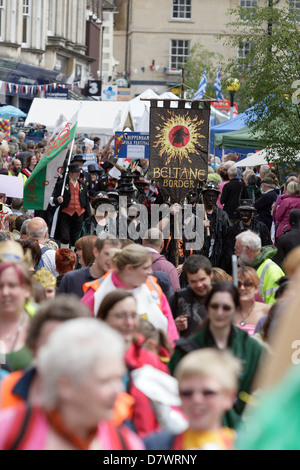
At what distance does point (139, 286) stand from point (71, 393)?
11.4 ft

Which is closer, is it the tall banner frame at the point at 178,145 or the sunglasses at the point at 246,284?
the sunglasses at the point at 246,284

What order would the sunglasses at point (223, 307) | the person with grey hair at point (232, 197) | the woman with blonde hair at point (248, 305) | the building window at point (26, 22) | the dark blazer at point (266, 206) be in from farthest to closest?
the building window at point (26, 22), the person with grey hair at point (232, 197), the dark blazer at point (266, 206), the woman with blonde hair at point (248, 305), the sunglasses at point (223, 307)

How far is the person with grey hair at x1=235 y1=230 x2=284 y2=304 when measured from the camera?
7.84 metres

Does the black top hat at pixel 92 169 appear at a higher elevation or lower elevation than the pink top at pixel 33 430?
higher

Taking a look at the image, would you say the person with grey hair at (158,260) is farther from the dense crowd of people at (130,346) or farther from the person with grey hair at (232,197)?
the person with grey hair at (232,197)

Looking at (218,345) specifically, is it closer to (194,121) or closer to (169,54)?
(194,121)

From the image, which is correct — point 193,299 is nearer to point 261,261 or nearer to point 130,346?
point 261,261

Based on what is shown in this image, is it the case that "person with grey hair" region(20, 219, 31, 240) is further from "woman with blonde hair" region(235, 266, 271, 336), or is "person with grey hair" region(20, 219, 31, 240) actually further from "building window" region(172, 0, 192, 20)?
"building window" region(172, 0, 192, 20)

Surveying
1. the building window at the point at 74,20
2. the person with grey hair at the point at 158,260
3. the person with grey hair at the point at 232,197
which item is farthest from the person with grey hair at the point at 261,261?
the building window at the point at 74,20

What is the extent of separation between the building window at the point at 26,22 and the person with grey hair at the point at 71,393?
3911 cm

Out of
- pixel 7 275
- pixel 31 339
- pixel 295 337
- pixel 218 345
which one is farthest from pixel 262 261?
pixel 295 337

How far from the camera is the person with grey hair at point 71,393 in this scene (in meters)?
2.68

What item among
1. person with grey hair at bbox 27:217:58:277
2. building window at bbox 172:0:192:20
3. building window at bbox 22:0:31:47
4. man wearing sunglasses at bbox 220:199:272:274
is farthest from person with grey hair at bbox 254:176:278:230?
building window at bbox 172:0:192:20

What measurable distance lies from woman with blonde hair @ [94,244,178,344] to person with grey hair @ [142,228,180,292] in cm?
203
